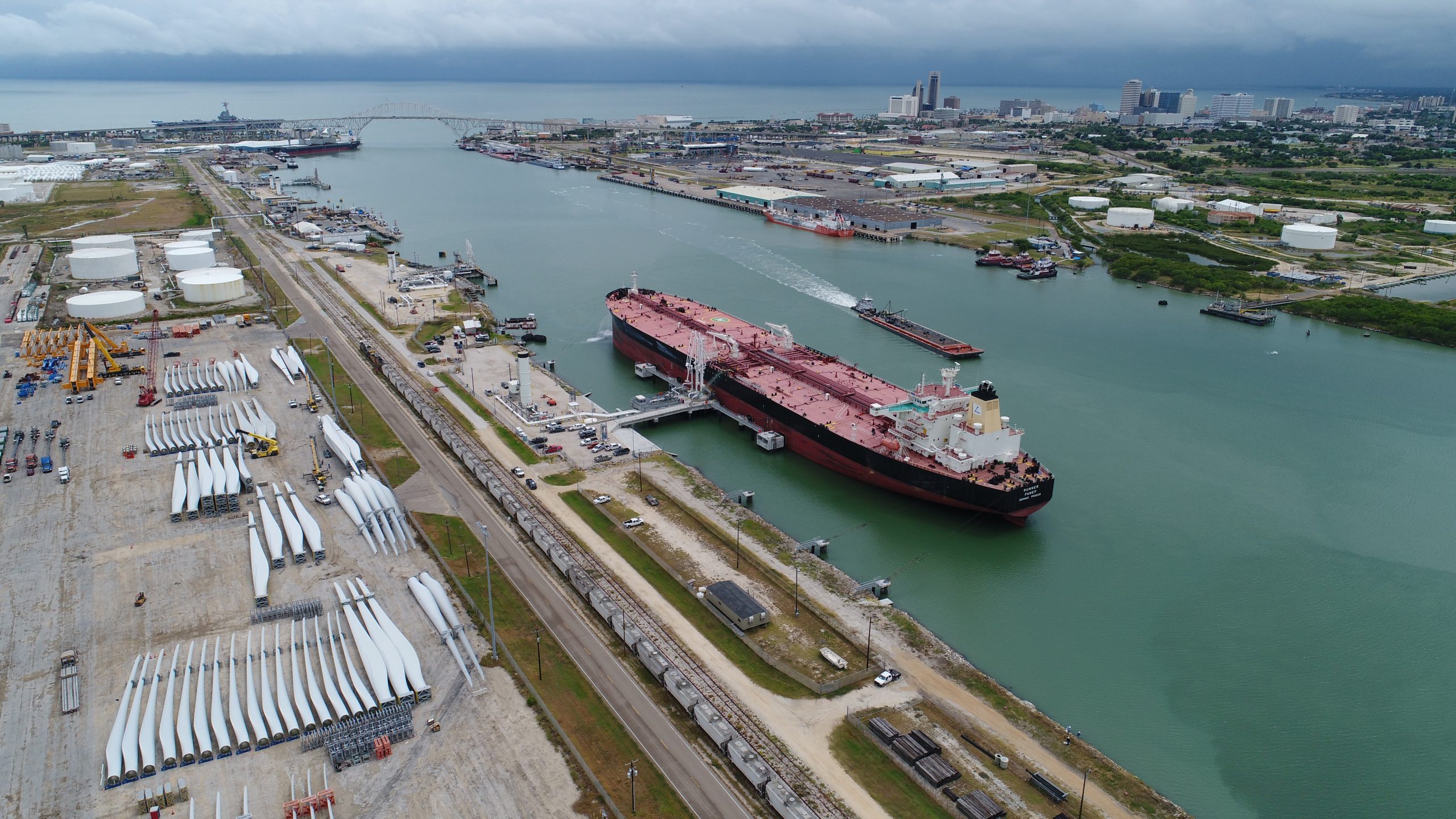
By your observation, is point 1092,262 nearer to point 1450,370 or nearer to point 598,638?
point 1450,370

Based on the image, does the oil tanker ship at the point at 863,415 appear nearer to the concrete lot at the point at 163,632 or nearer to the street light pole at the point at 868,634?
the street light pole at the point at 868,634

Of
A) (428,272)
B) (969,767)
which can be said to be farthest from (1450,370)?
(428,272)

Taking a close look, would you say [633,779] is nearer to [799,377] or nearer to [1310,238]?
[799,377]

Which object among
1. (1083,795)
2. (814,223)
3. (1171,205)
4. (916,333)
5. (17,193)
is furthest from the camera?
(17,193)

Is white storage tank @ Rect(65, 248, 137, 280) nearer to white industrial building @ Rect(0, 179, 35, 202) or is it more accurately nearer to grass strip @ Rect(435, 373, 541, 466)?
grass strip @ Rect(435, 373, 541, 466)

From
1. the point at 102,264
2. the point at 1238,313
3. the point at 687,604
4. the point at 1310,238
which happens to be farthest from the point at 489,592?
the point at 1310,238

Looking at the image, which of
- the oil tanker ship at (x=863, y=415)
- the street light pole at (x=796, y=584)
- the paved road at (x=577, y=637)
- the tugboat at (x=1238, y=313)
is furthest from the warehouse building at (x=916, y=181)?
the street light pole at (x=796, y=584)

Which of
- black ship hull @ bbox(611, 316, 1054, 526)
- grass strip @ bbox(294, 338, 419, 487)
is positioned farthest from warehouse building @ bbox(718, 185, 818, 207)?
grass strip @ bbox(294, 338, 419, 487)
